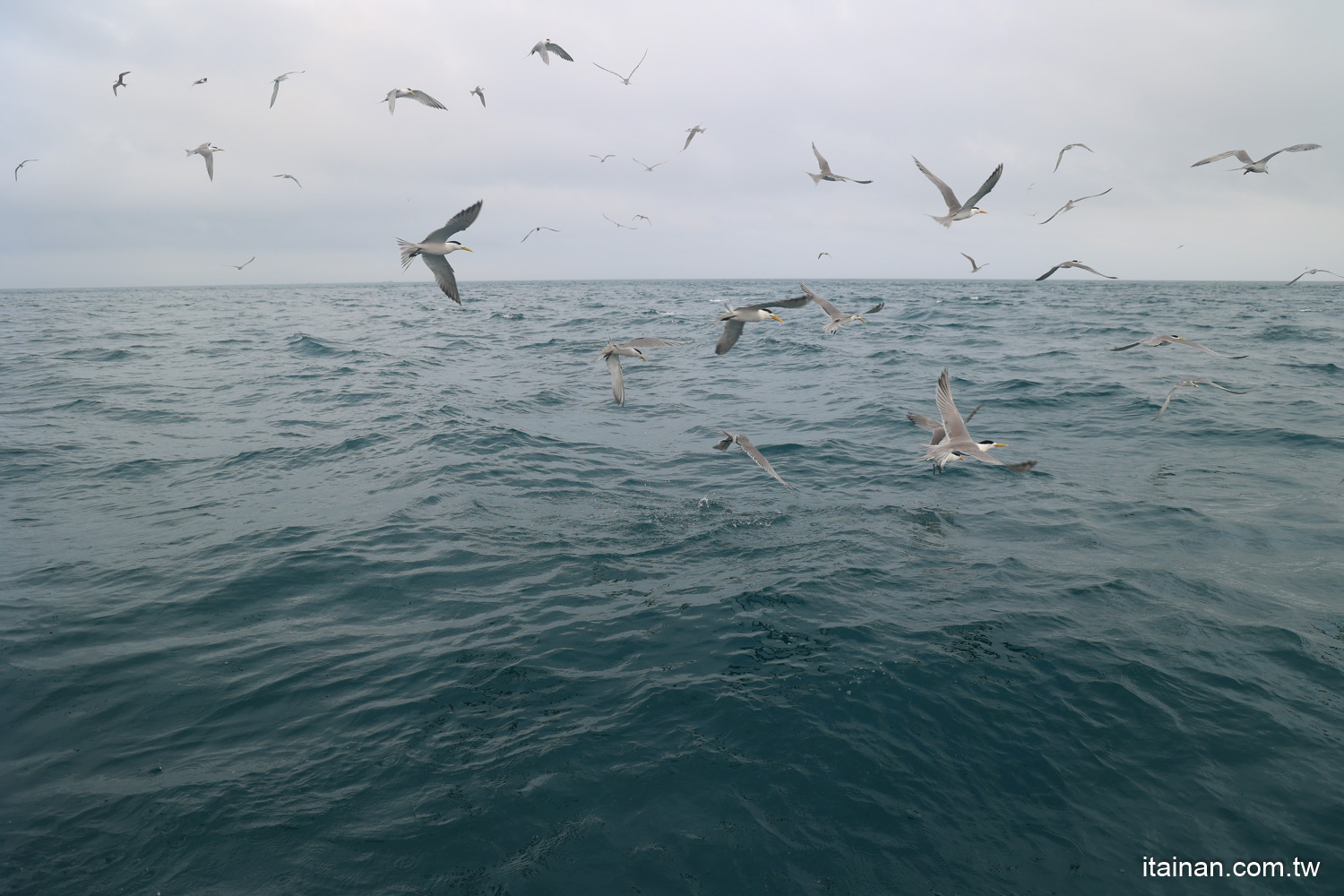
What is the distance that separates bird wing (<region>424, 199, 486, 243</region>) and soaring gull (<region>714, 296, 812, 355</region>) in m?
3.45

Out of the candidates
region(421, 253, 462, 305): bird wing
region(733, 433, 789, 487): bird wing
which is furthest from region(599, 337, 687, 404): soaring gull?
region(421, 253, 462, 305): bird wing

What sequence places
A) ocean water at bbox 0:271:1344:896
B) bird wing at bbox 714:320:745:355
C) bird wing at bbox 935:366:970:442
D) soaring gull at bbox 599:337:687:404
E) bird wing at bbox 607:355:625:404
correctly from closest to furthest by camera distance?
ocean water at bbox 0:271:1344:896
bird wing at bbox 935:366:970:442
soaring gull at bbox 599:337:687:404
bird wing at bbox 714:320:745:355
bird wing at bbox 607:355:625:404

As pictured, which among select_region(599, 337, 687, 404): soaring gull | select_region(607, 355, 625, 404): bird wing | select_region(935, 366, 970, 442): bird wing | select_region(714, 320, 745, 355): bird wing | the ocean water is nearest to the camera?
the ocean water

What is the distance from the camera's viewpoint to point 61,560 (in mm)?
8898

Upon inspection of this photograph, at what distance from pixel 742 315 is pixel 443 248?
4.43 m

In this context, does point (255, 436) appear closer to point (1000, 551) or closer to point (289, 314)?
point (1000, 551)

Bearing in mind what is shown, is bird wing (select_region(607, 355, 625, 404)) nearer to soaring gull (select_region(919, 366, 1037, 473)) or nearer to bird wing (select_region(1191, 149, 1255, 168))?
soaring gull (select_region(919, 366, 1037, 473))

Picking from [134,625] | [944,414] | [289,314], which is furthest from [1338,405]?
[289,314]

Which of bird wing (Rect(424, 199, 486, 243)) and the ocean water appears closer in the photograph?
the ocean water

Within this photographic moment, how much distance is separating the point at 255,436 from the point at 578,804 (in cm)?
1359

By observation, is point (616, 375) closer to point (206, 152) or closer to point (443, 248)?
point (443, 248)

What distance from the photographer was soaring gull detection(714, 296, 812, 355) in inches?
339

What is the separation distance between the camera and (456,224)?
8.38 meters

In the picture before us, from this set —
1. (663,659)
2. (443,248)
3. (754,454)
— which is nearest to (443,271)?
(443,248)
